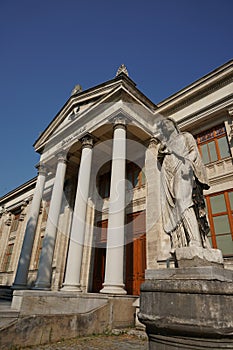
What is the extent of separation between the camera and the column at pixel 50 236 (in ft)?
34.3

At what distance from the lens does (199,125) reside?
11.0 meters

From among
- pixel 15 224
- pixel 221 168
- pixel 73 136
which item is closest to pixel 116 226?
pixel 221 168

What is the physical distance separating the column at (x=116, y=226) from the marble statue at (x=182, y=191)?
499cm

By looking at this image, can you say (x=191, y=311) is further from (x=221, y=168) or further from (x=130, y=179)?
(x=130, y=179)

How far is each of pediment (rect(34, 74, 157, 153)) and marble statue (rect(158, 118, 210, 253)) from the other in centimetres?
749

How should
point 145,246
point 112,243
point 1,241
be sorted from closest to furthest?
point 112,243 → point 145,246 → point 1,241

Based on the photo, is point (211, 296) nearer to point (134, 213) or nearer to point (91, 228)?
point (134, 213)

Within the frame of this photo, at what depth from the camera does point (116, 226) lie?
8477mm

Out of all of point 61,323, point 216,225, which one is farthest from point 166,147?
point 216,225

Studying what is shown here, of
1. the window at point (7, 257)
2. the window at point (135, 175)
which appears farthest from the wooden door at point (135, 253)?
the window at point (7, 257)

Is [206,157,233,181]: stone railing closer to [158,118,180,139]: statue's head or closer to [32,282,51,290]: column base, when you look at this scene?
[158,118,180,139]: statue's head

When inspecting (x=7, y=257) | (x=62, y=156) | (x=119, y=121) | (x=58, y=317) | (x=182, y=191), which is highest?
(x=119, y=121)

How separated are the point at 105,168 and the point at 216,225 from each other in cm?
817

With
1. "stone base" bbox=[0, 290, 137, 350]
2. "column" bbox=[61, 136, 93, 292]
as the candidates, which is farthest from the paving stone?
"column" bbox=[61, 136, 93, 292]
